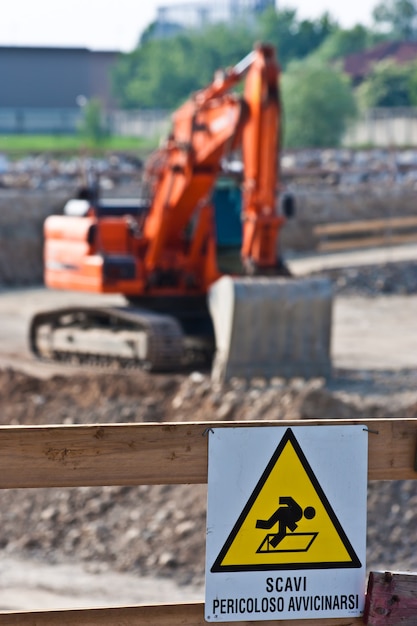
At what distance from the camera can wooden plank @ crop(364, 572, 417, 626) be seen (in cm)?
442

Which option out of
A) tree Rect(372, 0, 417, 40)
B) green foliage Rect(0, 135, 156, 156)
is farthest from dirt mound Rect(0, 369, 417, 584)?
tree Rect(372, 0, 417, 40)

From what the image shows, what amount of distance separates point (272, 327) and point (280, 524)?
35.5 feet

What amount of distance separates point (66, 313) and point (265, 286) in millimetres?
3520

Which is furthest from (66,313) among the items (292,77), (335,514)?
(292,77)

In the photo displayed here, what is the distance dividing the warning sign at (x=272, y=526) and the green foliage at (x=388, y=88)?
4458 inches

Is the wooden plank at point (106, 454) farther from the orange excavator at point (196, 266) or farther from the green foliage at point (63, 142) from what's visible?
the green foliage at point (63, 142)

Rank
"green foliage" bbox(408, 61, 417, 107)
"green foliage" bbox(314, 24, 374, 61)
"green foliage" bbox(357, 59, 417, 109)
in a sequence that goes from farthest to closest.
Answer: "green foliage" bbox(314, 24, 374, 61)
"green foliage" bbox(357, 59, 417, 109)
"green foliage" bbox(408, 61, 417, 107)

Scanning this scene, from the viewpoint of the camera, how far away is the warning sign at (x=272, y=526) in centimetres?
430

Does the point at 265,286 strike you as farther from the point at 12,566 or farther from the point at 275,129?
the point at 12,566

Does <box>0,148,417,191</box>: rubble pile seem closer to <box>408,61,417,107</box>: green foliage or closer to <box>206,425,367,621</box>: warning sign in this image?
<box>206,425,367,621</box>: warning sign

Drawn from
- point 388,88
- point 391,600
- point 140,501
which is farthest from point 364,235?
point 388,88

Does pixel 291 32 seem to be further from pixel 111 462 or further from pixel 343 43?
pixel 111 462

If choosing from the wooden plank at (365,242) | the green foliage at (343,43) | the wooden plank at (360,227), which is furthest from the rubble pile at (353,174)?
the green foliage at (343,43)

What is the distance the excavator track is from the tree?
17064 centimetres
